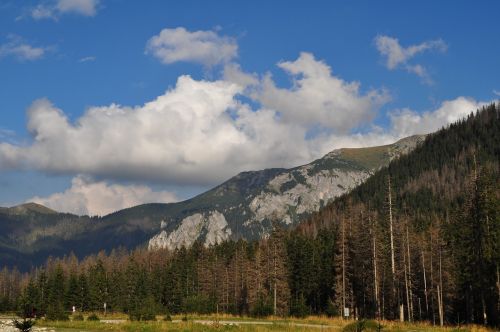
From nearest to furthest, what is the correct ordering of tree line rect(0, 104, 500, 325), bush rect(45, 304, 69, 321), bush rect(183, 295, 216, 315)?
bush rect(45, 304, 69, 321) → tree line rect(0, 104, 500, 325) → bush rect(183, 295, 216, 315)

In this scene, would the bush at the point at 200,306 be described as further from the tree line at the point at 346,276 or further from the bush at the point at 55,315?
the bush at the point at 55,315

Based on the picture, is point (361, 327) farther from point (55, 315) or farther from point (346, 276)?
point (346, 276)

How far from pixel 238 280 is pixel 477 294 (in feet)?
204

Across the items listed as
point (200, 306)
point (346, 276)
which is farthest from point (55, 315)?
point (346, 276)

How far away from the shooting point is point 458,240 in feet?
240

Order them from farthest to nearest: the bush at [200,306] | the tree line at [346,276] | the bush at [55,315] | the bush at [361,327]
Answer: the bush at [200,306]
the tree line at [346,276]
the bush at [55,315]
the bush at [361,327]

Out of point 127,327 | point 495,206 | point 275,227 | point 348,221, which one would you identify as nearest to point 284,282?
point 275,227

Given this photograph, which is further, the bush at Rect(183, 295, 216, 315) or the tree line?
the bush at Rect(183, 295, 216, 315)

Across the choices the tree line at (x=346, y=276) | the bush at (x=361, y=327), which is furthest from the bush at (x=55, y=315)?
the bush at (x=361, y=327)

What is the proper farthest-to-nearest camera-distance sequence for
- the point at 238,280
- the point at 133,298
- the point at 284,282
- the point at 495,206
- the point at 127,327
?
the point at 133,298
the point at 238,280
the point at 284,282
the point at 495,206
the point at 127,327

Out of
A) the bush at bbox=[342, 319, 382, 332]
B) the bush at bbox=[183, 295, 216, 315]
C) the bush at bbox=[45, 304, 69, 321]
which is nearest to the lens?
the bush at bbox=[342, 319, 382, 332]

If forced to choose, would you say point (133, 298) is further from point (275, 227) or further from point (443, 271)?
point (443, 271)

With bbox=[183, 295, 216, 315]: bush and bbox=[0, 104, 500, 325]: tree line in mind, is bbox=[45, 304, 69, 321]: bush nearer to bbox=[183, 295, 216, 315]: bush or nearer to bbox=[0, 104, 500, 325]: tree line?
bbox=[0, 104, 500, 325]: tree line

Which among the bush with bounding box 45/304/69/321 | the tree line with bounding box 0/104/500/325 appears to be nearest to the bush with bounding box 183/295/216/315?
the tree line with bounding box 0/104/500/325
